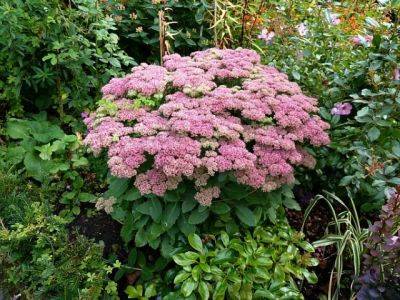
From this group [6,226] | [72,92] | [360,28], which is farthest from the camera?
[360,28]

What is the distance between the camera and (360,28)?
→ 3.67 meters

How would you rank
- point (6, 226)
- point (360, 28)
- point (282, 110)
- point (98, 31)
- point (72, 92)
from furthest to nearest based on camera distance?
point (360, 28), point (72, 92), point (98, 31), point (6, 226), point (282, 110)

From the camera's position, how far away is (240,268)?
1784 mm

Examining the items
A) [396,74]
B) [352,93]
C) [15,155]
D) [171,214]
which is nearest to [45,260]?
[171,214]

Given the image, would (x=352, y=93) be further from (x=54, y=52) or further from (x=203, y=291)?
(x=54, y=52)

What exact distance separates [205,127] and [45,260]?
3.20 feet

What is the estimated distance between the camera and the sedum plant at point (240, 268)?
1.73 metres

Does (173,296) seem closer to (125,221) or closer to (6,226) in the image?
(125,221)

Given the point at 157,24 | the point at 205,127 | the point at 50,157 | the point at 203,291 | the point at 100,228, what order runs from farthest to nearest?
the point at 157,24 < the point at 50,157 < the point at 100,228 < the point at 205,127 < the point at 203,291

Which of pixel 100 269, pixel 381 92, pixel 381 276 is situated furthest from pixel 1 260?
pixel 381 92

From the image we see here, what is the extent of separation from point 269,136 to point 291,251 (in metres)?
0.59

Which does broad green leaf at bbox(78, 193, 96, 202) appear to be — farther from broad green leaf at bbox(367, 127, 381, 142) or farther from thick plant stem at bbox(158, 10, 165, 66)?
broad green leaf at bbox(367, 127, 381, 142)

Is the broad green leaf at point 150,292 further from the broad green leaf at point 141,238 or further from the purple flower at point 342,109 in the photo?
the purple flower at point 342,109

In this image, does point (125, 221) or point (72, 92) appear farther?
point (72, 92)
